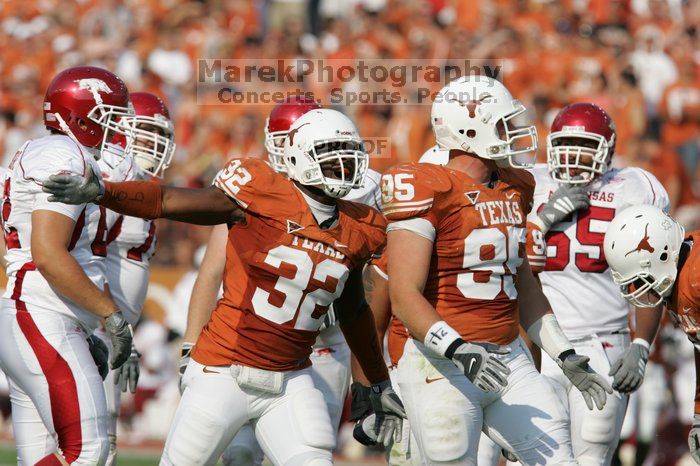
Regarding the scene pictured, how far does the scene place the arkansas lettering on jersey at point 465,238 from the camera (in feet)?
14.2

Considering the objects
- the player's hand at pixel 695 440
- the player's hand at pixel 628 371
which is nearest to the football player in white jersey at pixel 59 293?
the player's hand at pixel 628 371

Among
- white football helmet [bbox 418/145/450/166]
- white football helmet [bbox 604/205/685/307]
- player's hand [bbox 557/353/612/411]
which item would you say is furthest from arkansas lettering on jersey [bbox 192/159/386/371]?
white football helmet [bbox 604/205/685/307]

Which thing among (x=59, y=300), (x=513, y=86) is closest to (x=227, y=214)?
(x=59, y=300)

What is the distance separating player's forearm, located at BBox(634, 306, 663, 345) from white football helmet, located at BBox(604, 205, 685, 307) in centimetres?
62

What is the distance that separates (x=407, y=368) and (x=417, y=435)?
26cm

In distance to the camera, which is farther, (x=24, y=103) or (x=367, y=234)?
(x=24, y=103)

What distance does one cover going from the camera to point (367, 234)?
14.5 feet

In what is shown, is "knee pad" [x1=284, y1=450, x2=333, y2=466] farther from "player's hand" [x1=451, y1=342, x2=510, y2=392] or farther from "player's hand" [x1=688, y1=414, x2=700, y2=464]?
"player's hand" [x1=688, y1=414, x2=700, y2=464]

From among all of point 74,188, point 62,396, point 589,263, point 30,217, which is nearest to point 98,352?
point 62,396

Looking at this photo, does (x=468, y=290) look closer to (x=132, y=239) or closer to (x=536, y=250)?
(x=536, y=250)

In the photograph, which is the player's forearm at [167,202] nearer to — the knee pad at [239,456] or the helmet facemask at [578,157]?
the knee pad at [239,456]

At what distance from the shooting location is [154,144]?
240 inches

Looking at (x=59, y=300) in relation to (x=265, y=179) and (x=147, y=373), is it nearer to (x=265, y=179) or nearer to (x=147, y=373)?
(x=265, y=179)

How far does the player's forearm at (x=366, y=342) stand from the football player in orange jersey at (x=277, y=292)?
0.71 feet
